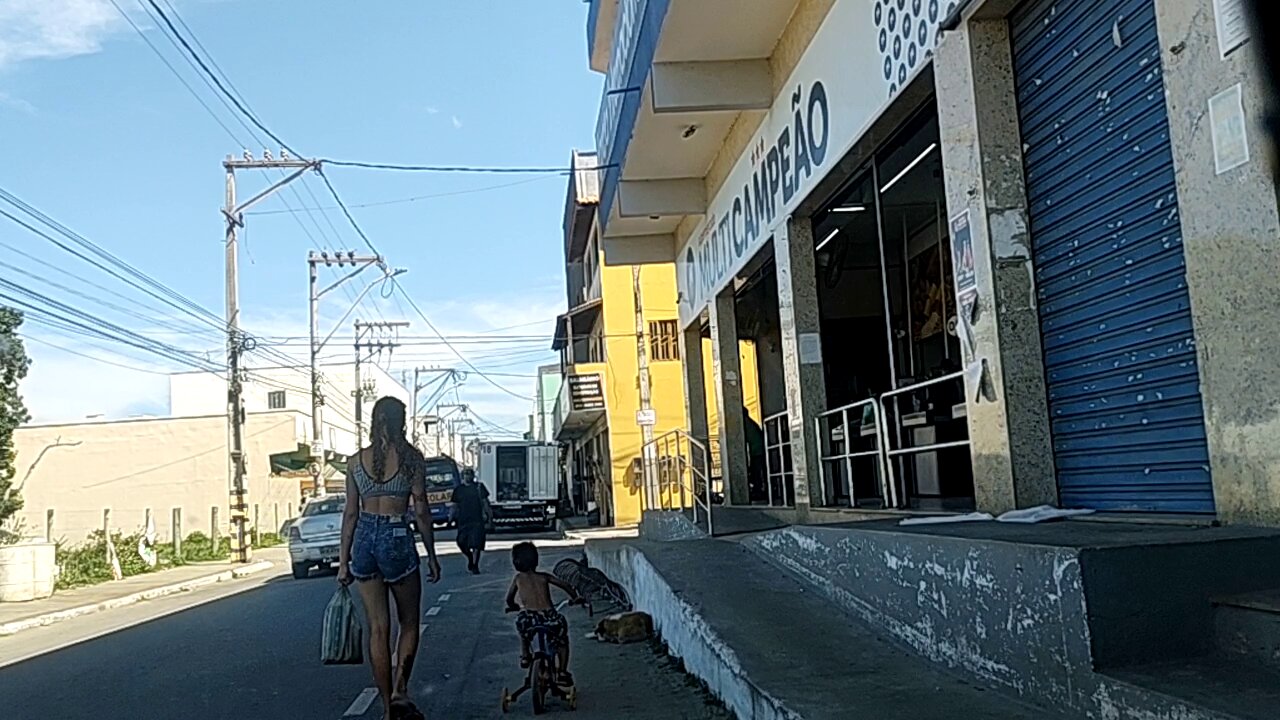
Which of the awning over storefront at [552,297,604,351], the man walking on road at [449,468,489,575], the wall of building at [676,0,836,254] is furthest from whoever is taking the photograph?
the awning over storefront at [552,297,604,351]

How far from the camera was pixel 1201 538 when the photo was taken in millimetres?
4387

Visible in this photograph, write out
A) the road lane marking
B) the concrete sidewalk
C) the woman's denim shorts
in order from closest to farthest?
the woman's denim shorts < the road lane marking < the concrete sidewalk

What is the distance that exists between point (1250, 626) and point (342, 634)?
4794 mm

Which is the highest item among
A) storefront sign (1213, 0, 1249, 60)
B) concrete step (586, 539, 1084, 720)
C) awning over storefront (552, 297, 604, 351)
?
awning over storefront (552, 297, 604, 351)

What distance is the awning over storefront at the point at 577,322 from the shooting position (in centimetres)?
3984

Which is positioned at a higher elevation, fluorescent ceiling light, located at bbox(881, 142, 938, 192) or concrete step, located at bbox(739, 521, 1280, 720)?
fluorescent ceiling light, located at bbox(881, 142, 938, 192)

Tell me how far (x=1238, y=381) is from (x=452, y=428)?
119 meters

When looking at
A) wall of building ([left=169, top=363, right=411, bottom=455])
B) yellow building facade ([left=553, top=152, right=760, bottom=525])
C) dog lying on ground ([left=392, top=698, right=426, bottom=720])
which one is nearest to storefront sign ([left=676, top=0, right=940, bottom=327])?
dog lying on ground ([left=392, top=698, right=426, bottom=720])

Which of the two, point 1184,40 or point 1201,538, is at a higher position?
point 1184,40

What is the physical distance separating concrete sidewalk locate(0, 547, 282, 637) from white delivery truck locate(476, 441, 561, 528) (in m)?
11.9

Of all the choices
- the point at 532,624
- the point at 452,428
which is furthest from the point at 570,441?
the point at 452,428

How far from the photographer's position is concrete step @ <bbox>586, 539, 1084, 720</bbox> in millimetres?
5158

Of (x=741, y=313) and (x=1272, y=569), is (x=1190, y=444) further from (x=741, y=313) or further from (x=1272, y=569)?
(x=741, y=313)

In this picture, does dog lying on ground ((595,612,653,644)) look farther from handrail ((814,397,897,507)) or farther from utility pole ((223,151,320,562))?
utility pole ((223,151,320,562))
